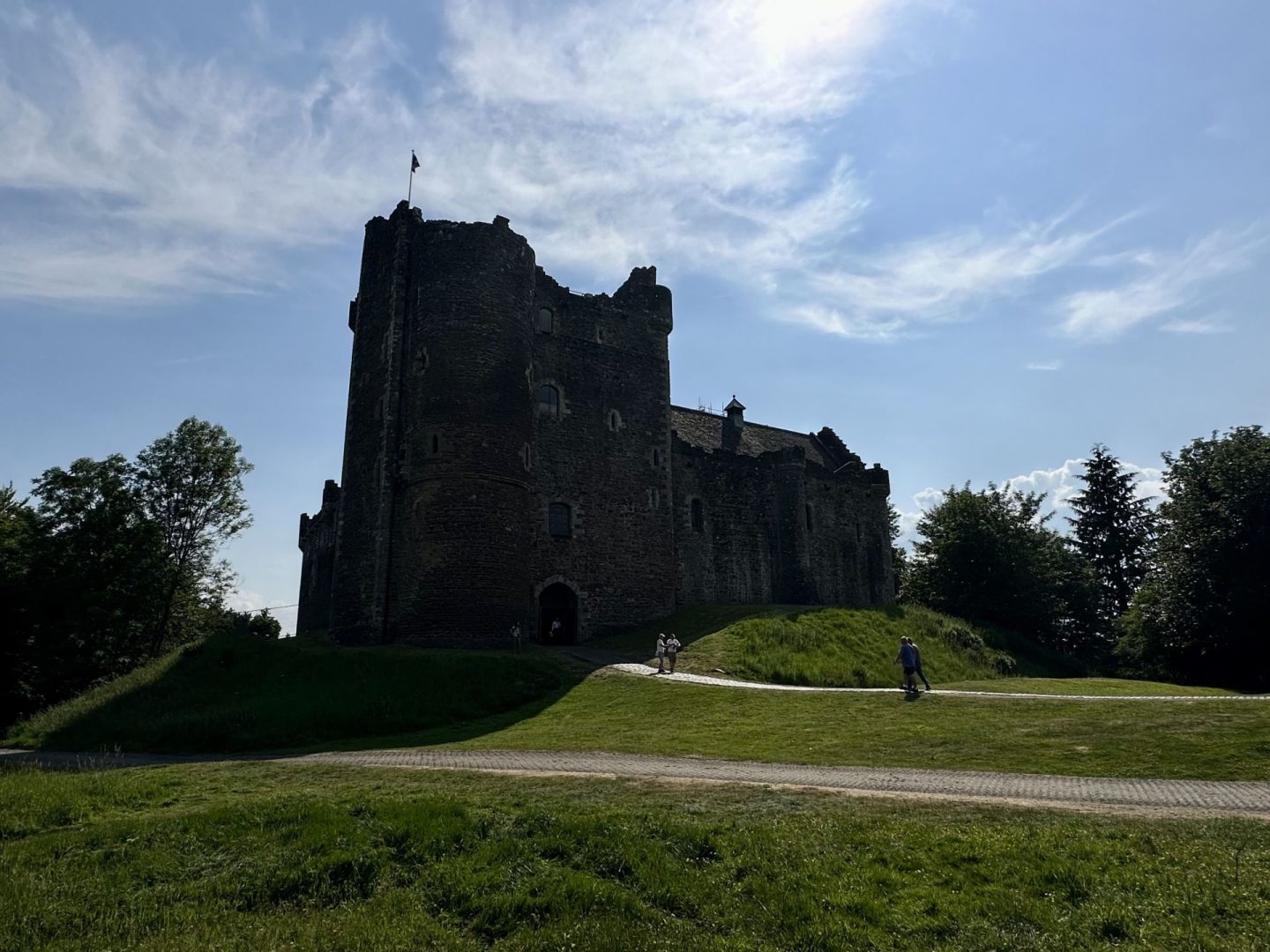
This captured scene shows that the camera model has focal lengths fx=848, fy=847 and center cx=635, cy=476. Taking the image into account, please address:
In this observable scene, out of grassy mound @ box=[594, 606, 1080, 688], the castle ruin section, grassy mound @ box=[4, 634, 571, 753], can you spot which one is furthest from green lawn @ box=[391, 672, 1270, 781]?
the castle ruin section

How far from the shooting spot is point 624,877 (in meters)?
8.38

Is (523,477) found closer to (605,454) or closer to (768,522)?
(605,454)

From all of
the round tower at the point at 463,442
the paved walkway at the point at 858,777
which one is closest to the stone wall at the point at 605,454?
the round tower at the point at 463,442

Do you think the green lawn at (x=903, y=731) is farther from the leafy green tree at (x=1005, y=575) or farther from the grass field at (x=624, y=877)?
the leafy green tree at (x=1005, y=575)

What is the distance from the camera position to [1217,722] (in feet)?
48.0

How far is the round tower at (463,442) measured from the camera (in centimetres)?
2911

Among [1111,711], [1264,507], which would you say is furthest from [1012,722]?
[1264,507]

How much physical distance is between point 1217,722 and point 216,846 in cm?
1560

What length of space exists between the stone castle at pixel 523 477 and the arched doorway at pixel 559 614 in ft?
0.26

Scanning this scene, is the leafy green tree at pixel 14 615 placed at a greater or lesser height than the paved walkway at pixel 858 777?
greater

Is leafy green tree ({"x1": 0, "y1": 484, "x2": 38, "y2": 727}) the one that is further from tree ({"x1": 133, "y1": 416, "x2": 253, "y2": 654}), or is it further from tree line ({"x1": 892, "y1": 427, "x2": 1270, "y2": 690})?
tree line ({"x1": 892, "y1": 427, "x2": 1270, "y2": 690})

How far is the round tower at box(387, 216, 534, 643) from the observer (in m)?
29.1

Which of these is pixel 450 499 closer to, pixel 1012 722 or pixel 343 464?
pixel 343 464

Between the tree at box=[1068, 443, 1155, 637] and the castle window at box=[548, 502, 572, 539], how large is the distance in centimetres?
3703
